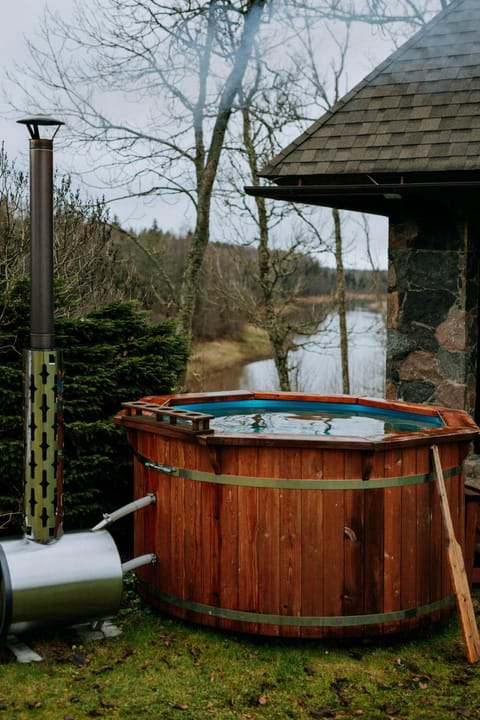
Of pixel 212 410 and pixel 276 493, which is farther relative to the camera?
pixel 212 410

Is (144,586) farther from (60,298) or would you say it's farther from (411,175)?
(411,175)

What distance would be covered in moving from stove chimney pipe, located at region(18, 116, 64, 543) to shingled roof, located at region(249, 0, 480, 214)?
226cm

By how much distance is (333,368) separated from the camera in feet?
70.8

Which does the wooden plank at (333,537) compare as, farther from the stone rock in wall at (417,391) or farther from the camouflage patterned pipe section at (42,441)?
the stone rock in wall at (417,391)

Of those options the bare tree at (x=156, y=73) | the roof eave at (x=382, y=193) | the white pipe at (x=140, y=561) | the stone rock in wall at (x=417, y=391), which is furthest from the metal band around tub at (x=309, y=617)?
the bare tree at (x=156, y=73)

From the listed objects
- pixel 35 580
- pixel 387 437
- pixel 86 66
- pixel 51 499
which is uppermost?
pixel 86 66

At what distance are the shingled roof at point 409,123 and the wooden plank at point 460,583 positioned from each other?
7.24 ft

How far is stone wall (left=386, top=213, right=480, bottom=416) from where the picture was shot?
5734 mm

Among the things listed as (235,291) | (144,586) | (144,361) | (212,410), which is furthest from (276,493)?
(235,291)

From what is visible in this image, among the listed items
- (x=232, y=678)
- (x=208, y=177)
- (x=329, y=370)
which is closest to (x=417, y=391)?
(x=232, y=678)

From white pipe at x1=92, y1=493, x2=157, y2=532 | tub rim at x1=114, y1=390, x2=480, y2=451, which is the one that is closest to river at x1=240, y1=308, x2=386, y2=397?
tub rim at x1=114, y1=390, x2=480, y2=451

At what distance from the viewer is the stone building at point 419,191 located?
5.58 m

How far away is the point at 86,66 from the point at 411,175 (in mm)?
8805

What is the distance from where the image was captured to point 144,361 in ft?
18.7
